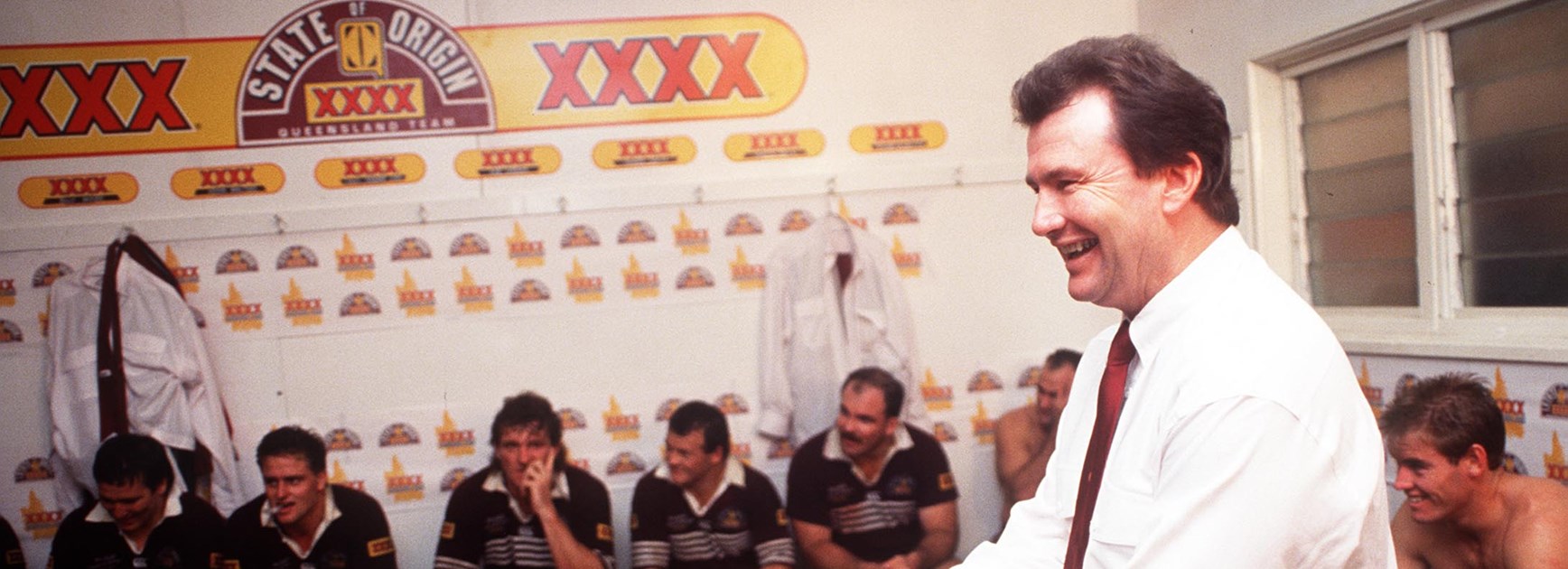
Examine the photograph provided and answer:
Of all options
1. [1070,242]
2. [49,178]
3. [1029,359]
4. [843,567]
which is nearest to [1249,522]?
[1070,242]

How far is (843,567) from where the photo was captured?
441 centimetres

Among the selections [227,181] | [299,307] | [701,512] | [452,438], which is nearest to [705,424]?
[701,512]

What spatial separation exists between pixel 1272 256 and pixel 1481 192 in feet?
2.88

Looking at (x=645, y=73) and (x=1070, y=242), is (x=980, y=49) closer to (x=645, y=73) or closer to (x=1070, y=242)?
(x=645, y=73)

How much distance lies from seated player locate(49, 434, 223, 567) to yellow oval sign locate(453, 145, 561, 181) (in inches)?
59.1

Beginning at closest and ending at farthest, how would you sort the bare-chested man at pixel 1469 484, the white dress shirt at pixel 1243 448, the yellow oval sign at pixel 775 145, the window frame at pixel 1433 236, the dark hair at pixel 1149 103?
the white dress shirt at pixel 1243 448
the dark hair at pixel 1149 103
the bare-chested man at pixel 1469 484
the window frame at pixel 1433 236
the yellow oval sign at pixel 775 145

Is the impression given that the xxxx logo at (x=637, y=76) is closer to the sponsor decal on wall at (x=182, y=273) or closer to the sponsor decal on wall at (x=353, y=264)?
the sponsor decal on wall at (x=353, y=264)

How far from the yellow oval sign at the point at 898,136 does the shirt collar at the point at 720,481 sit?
53.4 inches

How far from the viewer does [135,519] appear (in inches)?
165

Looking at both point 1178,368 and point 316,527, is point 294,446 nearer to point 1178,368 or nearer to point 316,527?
point 316,527

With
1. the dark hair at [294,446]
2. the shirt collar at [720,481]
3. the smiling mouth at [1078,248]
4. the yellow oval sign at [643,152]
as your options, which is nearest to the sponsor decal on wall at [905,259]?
the yellow oval sign at [643,152]

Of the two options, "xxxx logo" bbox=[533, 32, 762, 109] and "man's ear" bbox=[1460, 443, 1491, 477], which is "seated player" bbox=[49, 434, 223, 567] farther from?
"man's ear" bbox=[1460, 443, 1491, 477]

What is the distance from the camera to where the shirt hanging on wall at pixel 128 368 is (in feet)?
13.8

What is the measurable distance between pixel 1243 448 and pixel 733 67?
3.61m
